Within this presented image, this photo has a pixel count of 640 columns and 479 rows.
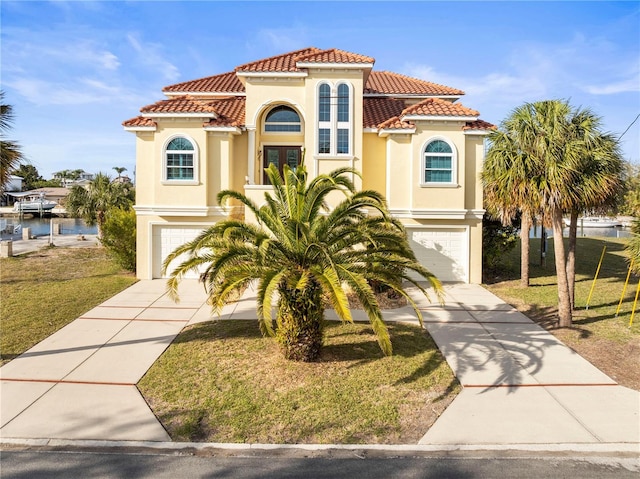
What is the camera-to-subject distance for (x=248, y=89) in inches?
682

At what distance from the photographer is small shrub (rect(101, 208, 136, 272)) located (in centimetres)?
1766

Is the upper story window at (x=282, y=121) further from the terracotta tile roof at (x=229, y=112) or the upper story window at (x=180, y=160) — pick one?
the upper story window at (x=180, y=160)

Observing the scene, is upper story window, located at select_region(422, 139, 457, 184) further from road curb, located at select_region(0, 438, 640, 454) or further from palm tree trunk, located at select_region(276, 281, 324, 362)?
road curb, located at select_region(0, 438, 640, 454)

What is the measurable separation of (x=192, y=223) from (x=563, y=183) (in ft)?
42.6

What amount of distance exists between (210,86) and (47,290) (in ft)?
37.8

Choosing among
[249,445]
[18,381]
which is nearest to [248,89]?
[18,381]

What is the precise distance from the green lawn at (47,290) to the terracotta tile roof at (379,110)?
11.4 meters

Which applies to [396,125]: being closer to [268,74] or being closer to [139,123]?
[268,74]

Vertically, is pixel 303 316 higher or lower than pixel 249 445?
higher

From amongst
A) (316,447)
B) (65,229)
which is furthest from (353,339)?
(65,229)

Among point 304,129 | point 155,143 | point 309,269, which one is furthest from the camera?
point 304,129

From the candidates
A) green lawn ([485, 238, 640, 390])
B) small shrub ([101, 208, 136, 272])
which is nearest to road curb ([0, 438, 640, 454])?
green lawn ([485, 238, 640, 390])

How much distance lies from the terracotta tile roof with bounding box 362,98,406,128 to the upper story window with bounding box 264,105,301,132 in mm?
2899

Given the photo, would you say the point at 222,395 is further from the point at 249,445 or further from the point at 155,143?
the point at 155,143
